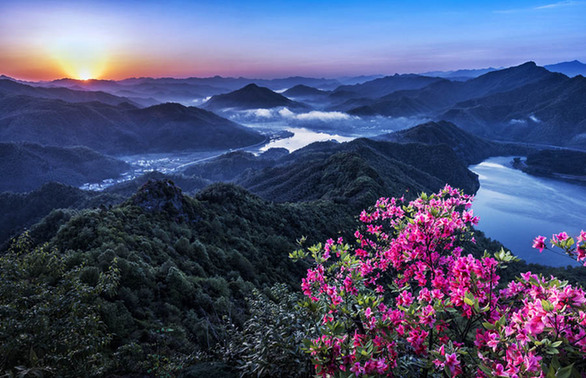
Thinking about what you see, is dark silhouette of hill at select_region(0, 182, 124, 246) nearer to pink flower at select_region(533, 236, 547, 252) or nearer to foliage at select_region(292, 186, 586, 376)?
foliage at select_region(292, 186, 586, 376)

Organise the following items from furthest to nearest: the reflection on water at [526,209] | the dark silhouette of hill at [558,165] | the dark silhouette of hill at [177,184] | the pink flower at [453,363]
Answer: the dark silhouette of hill at [558,165], the dark silhouette of hill at [177,184], the reflection on water at [526,209], the pink flower at [453,363]

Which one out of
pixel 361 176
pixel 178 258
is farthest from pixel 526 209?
pixel 178 258

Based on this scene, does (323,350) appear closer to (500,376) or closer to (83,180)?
(500,376)

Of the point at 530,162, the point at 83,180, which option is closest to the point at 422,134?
the point at 530,162

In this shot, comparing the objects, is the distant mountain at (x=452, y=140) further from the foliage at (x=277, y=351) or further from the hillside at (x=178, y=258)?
the foliage at (x=277, y=351)

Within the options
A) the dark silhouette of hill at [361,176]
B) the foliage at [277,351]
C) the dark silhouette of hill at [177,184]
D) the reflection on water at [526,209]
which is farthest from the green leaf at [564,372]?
the dark silhouette of hill at [177,184]

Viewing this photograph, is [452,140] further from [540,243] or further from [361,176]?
[540,243]
